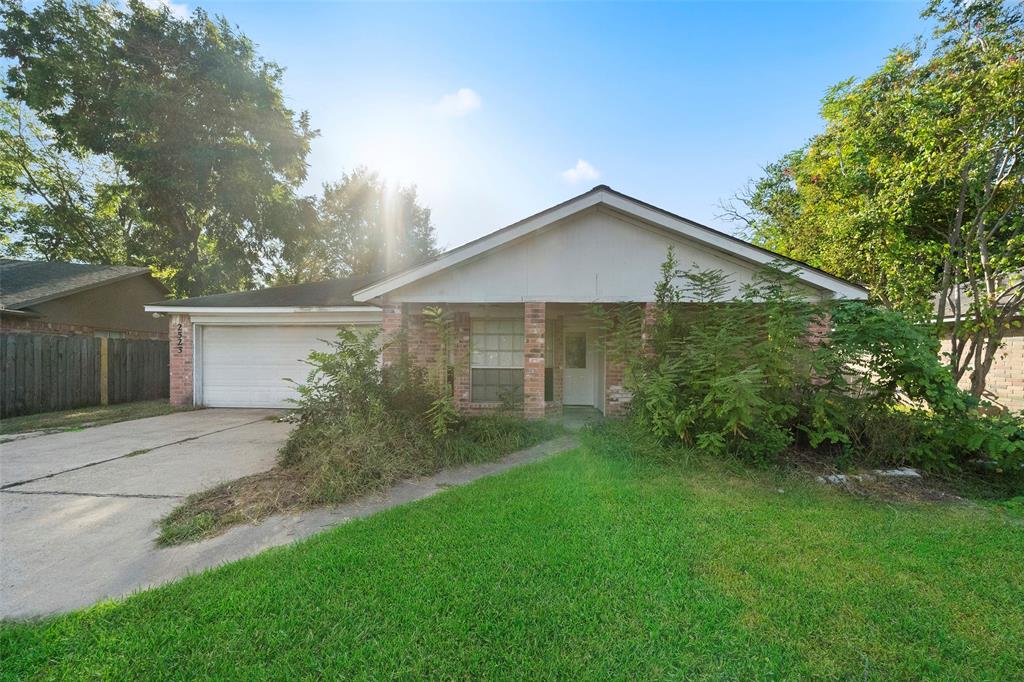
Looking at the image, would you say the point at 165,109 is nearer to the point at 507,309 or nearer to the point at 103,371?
the point at 103,371

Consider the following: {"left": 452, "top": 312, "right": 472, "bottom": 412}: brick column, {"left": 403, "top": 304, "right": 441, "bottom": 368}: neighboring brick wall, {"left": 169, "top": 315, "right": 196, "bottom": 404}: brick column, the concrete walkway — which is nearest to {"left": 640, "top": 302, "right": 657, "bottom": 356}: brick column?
the concrete walkway

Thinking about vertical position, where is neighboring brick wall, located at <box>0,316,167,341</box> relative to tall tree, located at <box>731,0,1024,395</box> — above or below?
below

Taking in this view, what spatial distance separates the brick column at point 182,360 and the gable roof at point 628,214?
253 inches

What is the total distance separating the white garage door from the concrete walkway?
4.35 m

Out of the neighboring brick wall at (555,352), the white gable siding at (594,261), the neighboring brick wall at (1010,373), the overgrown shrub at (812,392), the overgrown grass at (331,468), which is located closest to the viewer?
the overgrown grass at (331,468)

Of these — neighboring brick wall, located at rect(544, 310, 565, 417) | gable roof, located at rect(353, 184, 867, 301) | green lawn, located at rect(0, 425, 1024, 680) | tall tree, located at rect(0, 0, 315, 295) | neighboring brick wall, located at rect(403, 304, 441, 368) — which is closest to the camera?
green lawn, located at rect(0, 425, 1024, 680)

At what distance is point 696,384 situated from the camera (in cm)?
493

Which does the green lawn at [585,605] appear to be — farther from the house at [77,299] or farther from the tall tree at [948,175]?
the house at [77,299]

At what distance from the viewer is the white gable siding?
23.7 ft

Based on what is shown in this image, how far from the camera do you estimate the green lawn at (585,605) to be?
6.44ft

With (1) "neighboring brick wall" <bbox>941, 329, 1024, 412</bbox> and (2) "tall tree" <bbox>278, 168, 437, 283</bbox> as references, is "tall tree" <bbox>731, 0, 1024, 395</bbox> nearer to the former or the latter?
(1) "neighboring brick wall" <bbox>941, 329, 1024, 412</bbox>

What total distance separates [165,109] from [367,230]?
487 inches

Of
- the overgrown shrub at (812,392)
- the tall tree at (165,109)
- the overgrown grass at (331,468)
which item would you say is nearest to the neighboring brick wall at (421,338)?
the overgrown grass at (331,468)

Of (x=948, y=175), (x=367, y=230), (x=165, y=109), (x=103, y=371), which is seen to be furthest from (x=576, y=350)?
(x=367, y=230)
